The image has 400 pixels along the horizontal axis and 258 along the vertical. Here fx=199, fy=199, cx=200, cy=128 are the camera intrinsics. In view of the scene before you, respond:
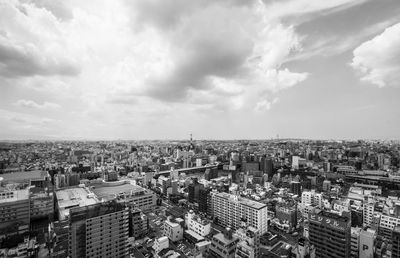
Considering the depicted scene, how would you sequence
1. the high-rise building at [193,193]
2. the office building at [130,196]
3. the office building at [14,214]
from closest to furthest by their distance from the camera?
the office building at [14,214] → the office building at [130,196] → the high-rise building at [193,193]

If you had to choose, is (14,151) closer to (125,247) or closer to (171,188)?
(171,188)

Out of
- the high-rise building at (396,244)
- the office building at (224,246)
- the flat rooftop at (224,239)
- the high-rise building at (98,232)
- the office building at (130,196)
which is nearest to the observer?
→ the high-rise building at (396,244)

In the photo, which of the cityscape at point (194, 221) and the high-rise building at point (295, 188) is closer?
the cityscape at point (194, 221)

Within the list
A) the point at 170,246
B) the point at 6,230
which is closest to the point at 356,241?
the point at 170,246

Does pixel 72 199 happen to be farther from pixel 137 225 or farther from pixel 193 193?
pixel 193 193

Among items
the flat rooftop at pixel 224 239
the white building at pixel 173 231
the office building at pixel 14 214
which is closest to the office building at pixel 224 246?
the flat rooftop at pixel 224 239

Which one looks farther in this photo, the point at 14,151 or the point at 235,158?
the point at 235,158

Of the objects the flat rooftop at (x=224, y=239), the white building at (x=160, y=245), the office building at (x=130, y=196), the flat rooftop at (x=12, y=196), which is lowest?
the white building at (x=160, y=245)

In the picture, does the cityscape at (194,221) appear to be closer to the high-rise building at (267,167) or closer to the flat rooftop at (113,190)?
the flat rooftop at (113,190)

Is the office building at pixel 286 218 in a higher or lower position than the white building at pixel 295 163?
lower
